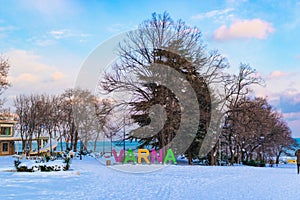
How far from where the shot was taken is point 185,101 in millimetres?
24500

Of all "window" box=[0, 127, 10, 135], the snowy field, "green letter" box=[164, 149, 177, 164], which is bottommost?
the snowy field

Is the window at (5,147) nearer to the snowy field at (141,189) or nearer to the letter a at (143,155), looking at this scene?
the letter a at (143,155)

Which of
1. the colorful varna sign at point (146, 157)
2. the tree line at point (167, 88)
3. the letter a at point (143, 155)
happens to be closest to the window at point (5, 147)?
the tree line at point (167, 88)

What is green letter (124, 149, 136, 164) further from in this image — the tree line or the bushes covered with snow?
the bushes covered with snow

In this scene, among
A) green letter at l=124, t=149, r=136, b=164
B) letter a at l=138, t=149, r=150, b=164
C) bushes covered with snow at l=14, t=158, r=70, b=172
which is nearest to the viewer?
bushes covered with snow at l=14, t=158, r=70, b=172

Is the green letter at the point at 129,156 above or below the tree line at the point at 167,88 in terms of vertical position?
below

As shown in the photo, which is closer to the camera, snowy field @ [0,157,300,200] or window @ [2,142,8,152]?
snowy field @ [0,157,300,200]

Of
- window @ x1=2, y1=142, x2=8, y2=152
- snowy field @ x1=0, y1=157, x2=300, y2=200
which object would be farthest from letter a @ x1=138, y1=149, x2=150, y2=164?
window @ x1=2, y1=142, x2=8, y2=152

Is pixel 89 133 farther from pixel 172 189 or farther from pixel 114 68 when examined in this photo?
pixel 172 189

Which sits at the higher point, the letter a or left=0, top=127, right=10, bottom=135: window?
left=0, top=127, right=10, bottom=135: window

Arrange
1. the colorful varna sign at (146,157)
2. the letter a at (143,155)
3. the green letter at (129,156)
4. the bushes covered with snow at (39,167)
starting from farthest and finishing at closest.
→ the green letter at (129,156)
the letter a at (143,155)
the colorful varna sign at (146,157)
the bushes covered with snow at (39,167)

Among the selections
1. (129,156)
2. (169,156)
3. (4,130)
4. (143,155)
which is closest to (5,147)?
(4,130)

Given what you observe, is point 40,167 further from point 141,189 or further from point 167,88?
point 167,88

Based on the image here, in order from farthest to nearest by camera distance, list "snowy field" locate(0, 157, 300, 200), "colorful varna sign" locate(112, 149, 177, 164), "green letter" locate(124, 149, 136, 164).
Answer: "green letter" locate(124, 149, 136, 164) → "colorful varna sign" locate(112, 149, 177, 164) → "snowy field" locate(0, 157, 300, 200)
